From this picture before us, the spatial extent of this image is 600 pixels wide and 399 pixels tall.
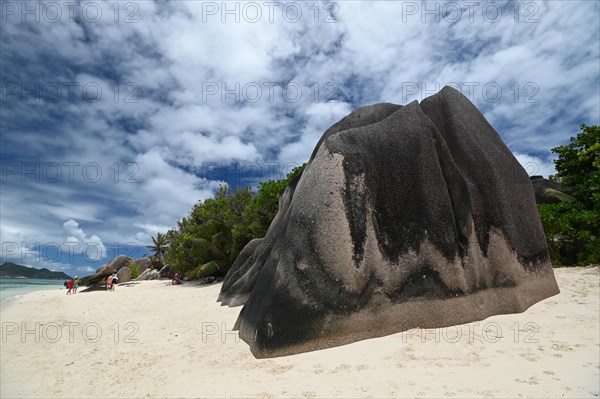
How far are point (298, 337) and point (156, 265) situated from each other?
3815cm

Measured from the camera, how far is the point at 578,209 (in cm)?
1496

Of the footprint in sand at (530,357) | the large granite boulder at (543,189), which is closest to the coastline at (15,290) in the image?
the footprint in sand at (530,357)

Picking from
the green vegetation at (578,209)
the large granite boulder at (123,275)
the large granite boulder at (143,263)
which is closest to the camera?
the green vegetation at (578,209)

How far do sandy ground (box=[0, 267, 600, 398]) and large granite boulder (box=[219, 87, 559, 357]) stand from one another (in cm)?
41

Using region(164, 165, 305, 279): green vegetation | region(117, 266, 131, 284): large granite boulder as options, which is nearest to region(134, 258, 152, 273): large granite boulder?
region(117, 266, 131, 284): large granite boulder

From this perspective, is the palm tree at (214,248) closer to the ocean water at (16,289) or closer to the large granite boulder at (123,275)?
the ocean water at (16,289)

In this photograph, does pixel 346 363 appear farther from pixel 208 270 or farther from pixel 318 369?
pixel 208 270

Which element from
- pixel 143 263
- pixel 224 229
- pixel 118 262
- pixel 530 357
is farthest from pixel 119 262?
pixel 530 357

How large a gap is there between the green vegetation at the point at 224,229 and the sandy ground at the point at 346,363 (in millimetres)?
12805

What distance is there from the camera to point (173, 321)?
409 inches

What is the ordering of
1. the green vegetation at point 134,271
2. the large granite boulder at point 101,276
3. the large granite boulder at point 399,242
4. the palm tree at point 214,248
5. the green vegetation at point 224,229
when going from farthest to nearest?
the green vegetation at point 134,271 → the large granite boulder at point 101,276 → the palm tree at point 214,248 → the green vegetation at point 224,229 → the large granite boulder at point 399,242

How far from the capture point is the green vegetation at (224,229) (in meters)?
22.0

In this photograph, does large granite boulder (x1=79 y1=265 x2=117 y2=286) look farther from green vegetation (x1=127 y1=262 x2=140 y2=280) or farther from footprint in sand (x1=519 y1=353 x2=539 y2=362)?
footprint in sand (x1=519 y1=353 x2=539 y2=362)

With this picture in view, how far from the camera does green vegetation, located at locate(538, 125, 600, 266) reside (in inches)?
503
